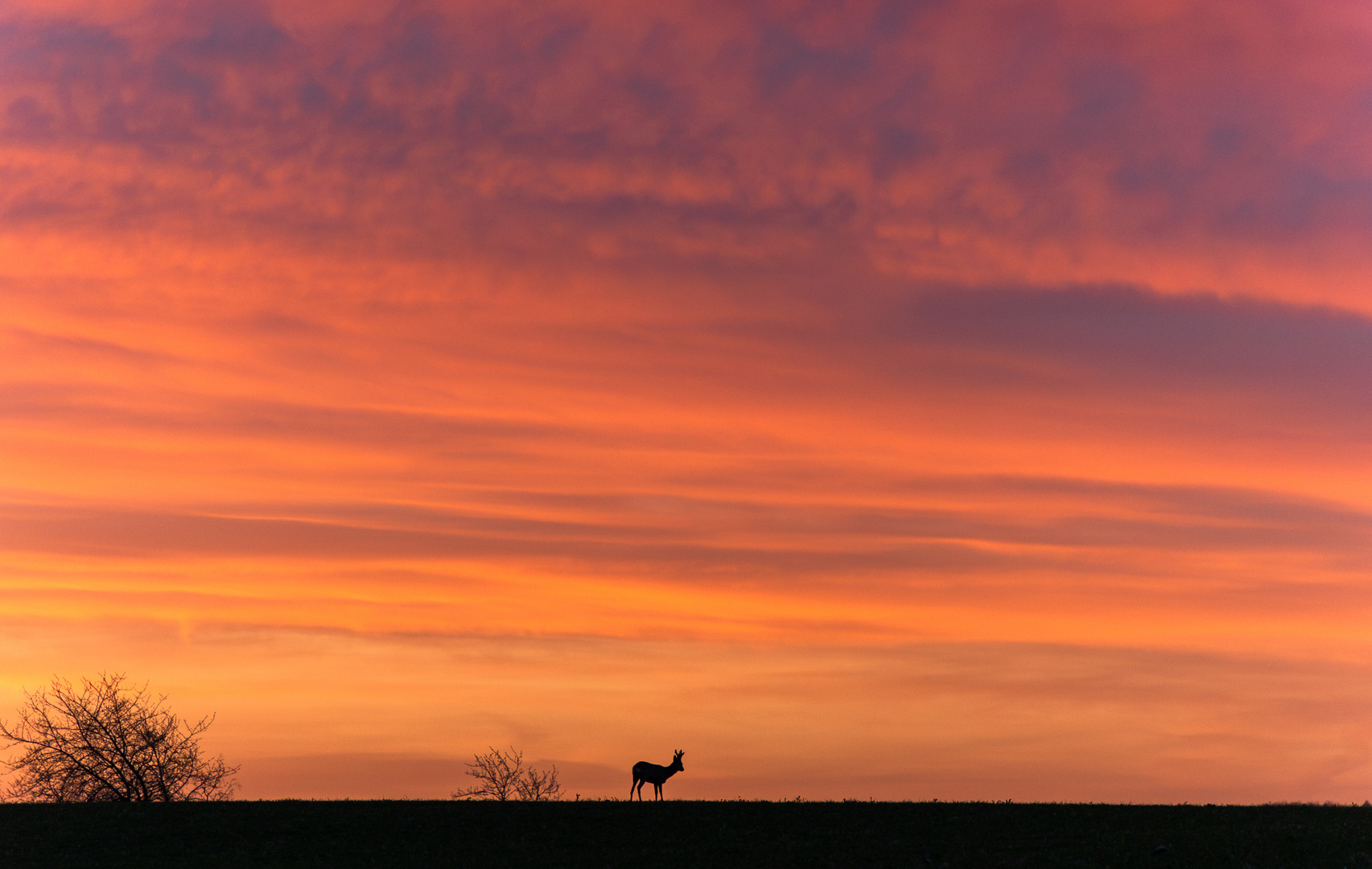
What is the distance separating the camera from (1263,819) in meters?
38.6

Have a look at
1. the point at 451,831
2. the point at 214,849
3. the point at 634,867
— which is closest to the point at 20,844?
the point at 214,849

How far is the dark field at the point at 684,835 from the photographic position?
35625 mm

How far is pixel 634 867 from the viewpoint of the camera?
35.7 m

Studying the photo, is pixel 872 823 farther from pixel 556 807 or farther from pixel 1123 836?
pixel 556 807

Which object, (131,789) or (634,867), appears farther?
(131,789)

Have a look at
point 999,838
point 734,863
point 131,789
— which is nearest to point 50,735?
point 131,789

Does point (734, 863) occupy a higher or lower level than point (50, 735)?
lower

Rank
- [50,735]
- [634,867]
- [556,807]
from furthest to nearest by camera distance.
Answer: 1. [50,735]
2. [556,807]
3. [634,867]

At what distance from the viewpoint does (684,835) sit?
3916cm

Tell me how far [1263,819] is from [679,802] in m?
21.2

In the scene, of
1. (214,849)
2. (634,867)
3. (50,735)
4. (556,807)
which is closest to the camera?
(634,867)

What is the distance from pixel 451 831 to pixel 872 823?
15301mm

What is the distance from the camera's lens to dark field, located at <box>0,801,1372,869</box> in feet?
117

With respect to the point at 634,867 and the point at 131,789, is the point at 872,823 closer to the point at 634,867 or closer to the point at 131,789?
the point at 634,867
